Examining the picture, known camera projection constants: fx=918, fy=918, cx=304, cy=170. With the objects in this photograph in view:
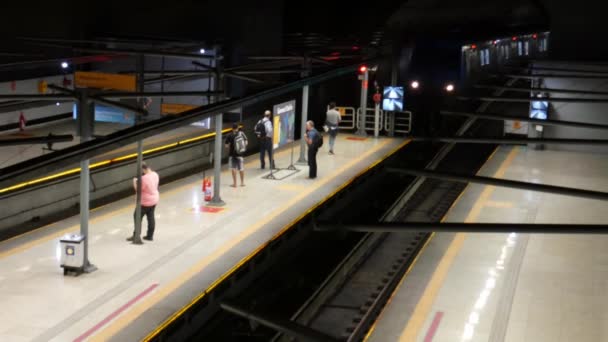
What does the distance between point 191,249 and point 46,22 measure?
1093cm

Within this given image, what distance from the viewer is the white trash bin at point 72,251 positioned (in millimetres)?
13570

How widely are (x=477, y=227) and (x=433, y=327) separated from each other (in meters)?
5.93

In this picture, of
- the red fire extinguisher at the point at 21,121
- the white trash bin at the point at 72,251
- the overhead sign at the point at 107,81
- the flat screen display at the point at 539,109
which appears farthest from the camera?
the flat screen display at the point at 539,109

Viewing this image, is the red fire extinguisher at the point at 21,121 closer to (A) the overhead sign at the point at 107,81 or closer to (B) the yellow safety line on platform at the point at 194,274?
(A) the overhead sign at the point at 107,81

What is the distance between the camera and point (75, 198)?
17969 mm

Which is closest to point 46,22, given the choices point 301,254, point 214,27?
point 214,27

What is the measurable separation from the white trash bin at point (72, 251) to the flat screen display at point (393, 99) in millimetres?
15910

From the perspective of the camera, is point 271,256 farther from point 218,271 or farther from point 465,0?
point 465,0

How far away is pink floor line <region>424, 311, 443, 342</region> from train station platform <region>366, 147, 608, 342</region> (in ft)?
0.05

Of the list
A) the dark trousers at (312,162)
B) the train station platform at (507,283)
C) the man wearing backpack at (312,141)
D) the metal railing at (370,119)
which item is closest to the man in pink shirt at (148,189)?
the train station platform at (507,283)

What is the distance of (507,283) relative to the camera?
1589 cm

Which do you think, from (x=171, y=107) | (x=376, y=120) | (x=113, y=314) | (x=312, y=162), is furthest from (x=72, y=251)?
(x=376, y=120)

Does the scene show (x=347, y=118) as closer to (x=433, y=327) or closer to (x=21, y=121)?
(x=21, y=121)

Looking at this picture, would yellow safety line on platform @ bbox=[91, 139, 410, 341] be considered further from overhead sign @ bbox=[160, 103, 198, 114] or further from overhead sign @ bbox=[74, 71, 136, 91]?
overhead sign @ bbox=[74, 71, 136, 91]
